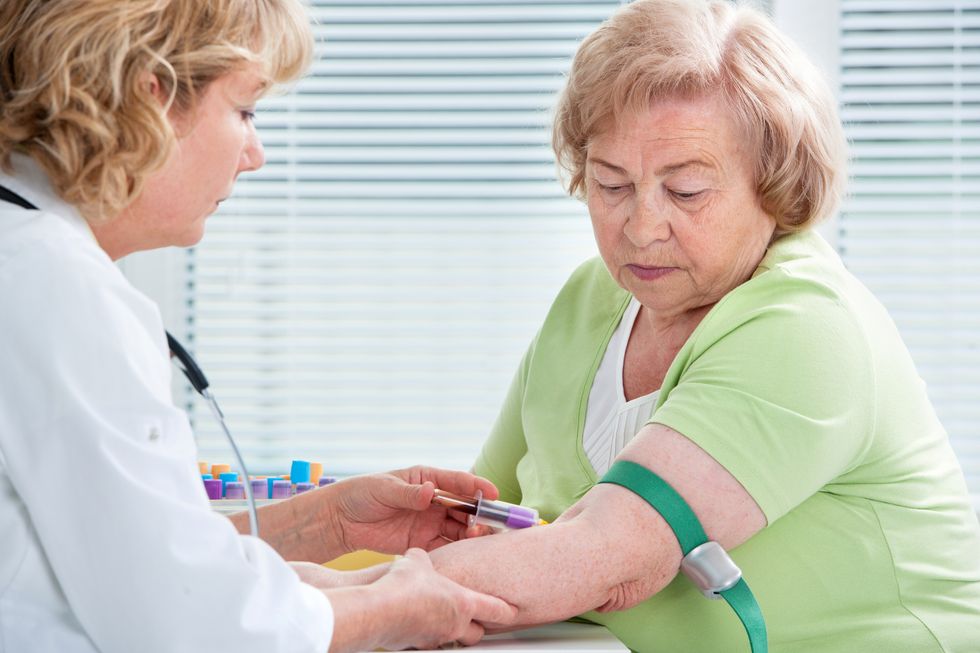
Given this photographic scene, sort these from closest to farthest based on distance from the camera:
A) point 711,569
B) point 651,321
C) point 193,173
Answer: point 193,173, point 711,569, point 651,321

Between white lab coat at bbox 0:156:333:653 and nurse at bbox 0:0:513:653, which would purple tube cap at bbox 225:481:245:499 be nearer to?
nurse at bbox 0:0:513:653

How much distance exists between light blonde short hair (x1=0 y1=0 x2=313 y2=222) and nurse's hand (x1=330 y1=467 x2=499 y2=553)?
0.62 meters

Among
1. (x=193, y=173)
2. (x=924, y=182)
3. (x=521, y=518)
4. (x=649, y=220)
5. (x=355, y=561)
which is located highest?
(x=193, y=173)

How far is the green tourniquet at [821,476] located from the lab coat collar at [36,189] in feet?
Answer: 2.23

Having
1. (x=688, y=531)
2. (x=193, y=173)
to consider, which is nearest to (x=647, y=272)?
(x=688, y=531)

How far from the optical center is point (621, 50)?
4.88ft

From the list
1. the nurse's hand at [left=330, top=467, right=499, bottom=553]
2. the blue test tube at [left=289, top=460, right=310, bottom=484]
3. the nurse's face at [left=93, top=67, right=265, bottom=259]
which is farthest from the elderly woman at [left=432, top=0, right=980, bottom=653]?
the blue test tube at [left=289, top=460, right=310, bottom=484]

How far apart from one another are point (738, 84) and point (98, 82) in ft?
Answer: 2.66

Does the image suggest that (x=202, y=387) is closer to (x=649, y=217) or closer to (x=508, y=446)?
(x=649, y=217)

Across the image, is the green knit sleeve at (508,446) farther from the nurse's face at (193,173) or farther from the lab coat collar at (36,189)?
the lab coat collar at (36,189)

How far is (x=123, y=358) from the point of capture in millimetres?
921

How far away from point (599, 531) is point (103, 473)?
0.57 m

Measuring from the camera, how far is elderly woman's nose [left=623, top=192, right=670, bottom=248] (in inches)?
57.6

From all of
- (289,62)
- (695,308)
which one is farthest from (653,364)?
(289,62)
